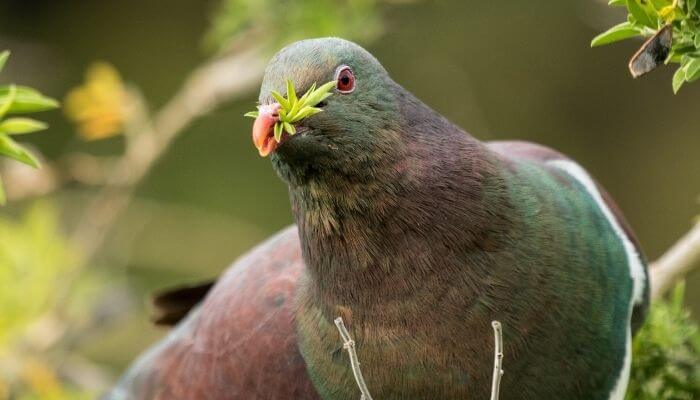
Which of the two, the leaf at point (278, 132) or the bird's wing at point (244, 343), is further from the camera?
the bird's wing at point (244, 343)

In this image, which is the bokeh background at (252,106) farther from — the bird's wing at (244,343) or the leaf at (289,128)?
the leaf at (289,128)

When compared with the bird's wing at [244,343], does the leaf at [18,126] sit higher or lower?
higher

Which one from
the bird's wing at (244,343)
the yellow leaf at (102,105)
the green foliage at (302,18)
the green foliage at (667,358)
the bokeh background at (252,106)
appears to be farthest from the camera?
the bokeh background at (252,106)

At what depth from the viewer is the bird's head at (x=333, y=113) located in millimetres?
2094

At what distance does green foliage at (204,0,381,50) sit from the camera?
3746 mm

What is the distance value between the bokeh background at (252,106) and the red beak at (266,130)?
3166 millimetres

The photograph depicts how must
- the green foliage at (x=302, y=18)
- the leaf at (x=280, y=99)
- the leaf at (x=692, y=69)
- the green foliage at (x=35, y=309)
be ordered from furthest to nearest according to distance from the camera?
the green foliage at (x=35, y=309)
the green foliage at (x=302, y=18)
the leaf at (x=280, y=99)
the leaf at (x=692, y=69)

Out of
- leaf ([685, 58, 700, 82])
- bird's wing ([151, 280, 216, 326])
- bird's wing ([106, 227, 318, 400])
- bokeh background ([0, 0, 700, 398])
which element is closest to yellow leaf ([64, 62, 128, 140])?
bokeh background ([0, 0, 700, 398])

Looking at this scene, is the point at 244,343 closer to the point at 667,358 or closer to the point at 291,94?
the point at 291,94

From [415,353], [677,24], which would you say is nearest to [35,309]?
[415,353]

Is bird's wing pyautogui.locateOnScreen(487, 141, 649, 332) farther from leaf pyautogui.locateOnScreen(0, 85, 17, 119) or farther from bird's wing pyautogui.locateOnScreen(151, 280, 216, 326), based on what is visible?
leaf pyautogui.locateOnScreen(0, 85, 17, 119)

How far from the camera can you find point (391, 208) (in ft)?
7.29

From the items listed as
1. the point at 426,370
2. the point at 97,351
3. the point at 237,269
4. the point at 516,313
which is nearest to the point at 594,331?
the point at 516,313

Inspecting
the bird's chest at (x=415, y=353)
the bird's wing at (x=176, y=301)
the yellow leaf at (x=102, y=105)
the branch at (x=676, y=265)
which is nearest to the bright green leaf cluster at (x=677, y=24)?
the bird's chest at (x=415, y=353)
